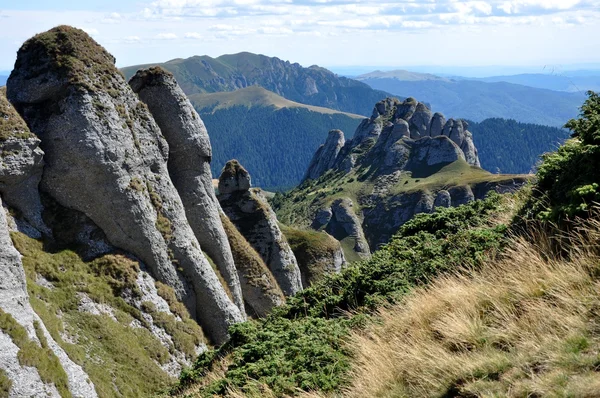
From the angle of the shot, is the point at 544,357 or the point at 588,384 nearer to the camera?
the point at 588,384

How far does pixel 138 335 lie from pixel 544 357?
30245mm

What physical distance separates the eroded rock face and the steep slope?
90467 millimetres

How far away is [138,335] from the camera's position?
3428 cm

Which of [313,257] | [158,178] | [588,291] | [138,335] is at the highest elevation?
[588,291]

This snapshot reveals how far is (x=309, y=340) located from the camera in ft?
44.1

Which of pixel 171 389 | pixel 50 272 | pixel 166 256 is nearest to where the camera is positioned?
pixel 171 389

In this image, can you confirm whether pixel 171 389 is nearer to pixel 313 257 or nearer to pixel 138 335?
pixel 138 335

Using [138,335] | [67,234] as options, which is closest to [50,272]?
[67,234]

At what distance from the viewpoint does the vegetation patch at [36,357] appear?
24.5 m

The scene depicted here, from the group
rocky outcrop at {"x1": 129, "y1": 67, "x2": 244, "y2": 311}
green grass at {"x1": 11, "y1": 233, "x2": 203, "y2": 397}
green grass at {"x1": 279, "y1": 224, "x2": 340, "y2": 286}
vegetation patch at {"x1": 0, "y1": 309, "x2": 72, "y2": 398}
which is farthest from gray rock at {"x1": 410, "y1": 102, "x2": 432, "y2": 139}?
vegetation patch at {"x1": 0, "y1": 309, "x2": 72, "y2": 398}

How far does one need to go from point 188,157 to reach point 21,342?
24.3 m

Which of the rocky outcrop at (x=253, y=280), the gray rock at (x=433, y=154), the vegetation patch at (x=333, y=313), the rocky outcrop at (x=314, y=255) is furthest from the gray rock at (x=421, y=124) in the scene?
the vegetation patch at (x=333, y=313)

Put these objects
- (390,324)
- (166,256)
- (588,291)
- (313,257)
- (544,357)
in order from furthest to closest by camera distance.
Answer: (313,257)
(166,256)
(390,324)
(588,291)
(544,357)

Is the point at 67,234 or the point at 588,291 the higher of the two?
the point at 588,291
